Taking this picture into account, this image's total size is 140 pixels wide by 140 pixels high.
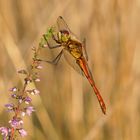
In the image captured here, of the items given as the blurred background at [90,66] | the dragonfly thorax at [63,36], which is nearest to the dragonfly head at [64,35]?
the dragonfly thorax at [63,36]

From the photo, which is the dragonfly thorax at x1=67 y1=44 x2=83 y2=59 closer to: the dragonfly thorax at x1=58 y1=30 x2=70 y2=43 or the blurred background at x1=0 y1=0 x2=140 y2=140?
the dragonfly thorax at x1=58 y1=30 x2=70 y2=43

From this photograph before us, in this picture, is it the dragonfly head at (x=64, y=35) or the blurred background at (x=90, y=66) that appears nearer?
the dragonfly head at (x=64, y=35)

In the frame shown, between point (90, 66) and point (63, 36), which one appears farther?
point (90, 66)

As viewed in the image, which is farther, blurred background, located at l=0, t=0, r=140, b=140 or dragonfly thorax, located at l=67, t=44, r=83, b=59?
blurred background, located at l=0, t=0, r=140, b=140

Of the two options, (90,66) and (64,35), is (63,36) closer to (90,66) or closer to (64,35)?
(64,35)

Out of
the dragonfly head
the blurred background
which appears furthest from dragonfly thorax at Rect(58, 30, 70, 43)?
the blurred background

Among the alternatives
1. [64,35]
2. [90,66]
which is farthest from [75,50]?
[90,66]

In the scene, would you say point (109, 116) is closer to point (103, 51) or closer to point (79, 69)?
point (103, 51)

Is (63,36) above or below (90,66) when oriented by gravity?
above

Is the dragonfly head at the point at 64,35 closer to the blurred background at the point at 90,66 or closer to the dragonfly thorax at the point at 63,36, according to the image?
the dragonfly thorax at the point at 63,36

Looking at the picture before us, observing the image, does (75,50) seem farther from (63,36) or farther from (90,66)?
(90,66)
